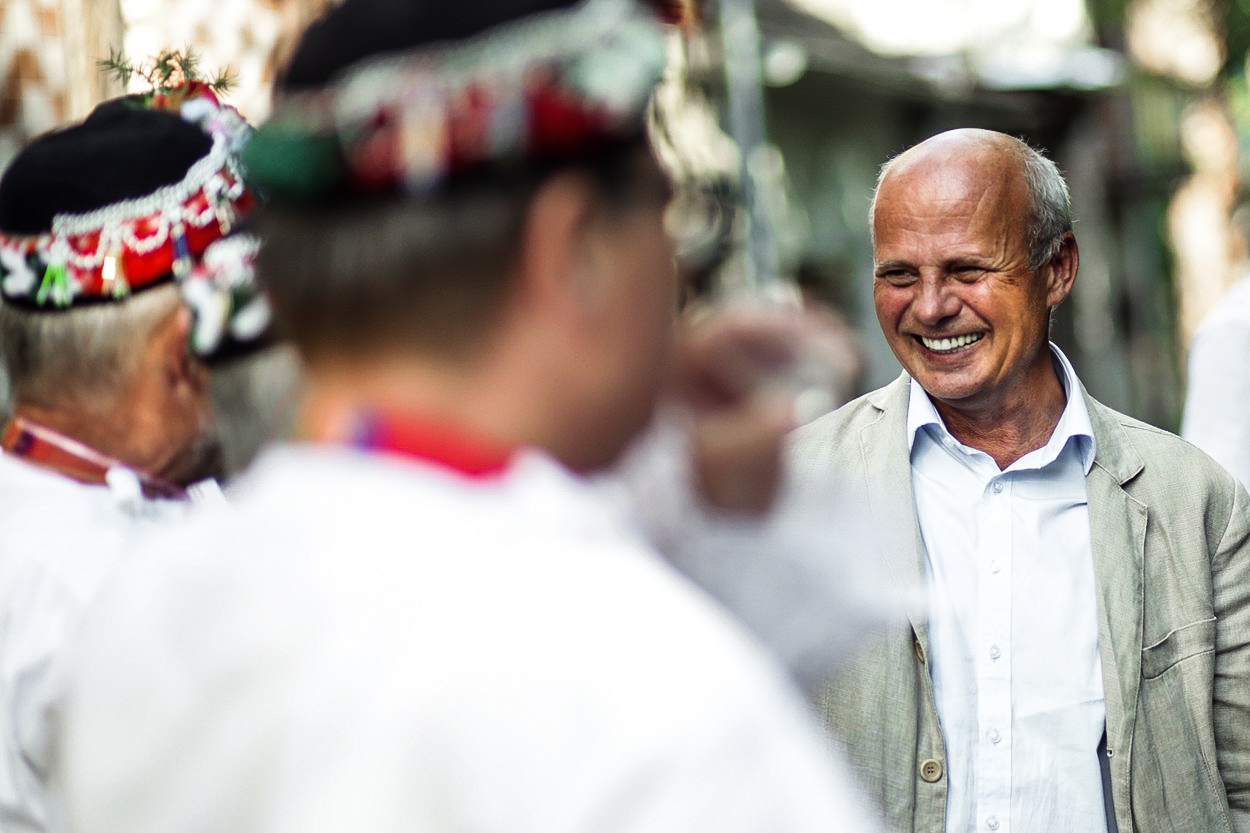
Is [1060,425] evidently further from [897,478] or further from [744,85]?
[744,85]

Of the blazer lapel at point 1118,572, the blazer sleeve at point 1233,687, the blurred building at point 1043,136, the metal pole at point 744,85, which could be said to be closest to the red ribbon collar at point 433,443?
the blazer lapel at point 1118,572

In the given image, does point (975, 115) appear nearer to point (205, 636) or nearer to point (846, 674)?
point (846, 674)

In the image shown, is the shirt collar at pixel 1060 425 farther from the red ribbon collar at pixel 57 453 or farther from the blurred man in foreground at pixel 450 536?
the blurred man in foreground at pixel 450 536

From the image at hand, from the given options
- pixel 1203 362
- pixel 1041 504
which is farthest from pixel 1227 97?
pixel 1041 504

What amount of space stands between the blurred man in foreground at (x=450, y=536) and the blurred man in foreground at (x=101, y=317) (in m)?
1.07

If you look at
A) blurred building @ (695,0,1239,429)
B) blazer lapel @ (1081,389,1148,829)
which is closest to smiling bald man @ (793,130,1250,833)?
blazer lapel @ (1081,389,1148,829)

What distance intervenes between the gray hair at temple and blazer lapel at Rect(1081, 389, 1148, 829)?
64.4 inches

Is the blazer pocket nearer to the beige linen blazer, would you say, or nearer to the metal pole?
the beige linen blazer

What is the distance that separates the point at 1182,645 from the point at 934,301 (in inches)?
30.3

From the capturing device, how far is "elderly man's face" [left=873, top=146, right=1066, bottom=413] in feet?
8.76

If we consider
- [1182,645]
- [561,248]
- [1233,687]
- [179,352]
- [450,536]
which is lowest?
[1233,687]

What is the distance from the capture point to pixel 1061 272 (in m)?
2.84

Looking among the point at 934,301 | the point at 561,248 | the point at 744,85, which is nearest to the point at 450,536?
the point at 561,248

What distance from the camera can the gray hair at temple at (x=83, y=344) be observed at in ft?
6.79
